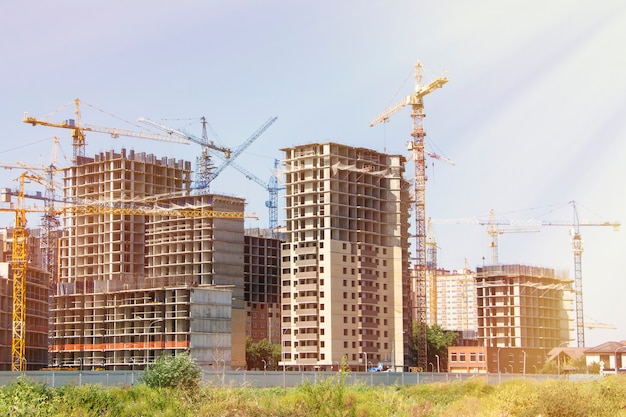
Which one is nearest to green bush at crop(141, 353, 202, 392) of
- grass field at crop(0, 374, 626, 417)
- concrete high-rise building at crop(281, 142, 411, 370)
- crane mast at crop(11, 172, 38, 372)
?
grass field at crop(0, 374, 626, 417)

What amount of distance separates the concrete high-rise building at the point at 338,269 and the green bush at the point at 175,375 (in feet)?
326

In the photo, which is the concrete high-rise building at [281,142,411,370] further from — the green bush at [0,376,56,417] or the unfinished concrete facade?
→ the green bush at [0,376,56,417]

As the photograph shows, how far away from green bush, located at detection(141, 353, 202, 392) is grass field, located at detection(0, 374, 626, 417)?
141 cm

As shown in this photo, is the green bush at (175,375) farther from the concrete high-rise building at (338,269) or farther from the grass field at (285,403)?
the concrete high-rise building at (338,269)

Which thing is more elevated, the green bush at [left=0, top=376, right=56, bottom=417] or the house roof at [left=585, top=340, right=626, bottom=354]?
the green bush at [left=0, top=376, right=56, bottom=417]

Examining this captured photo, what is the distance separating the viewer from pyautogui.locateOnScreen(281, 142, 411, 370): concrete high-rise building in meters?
182

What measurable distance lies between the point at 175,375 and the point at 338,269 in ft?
359

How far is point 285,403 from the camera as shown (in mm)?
70812

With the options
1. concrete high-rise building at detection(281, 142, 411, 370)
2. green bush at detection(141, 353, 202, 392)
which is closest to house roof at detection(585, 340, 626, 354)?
concrete high-rise building at detection(281, 142, 411, 370)

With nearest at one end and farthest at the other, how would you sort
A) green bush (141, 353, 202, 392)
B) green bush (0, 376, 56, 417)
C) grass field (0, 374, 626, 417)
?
green bush (0, 376, 56, 417) < grass field (0, 374, 626, 417) < green bush (141, 353, 202, 392)

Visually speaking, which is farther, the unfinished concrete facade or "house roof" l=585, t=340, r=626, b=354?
"house roof" l=585, t=340, r=626, b=354

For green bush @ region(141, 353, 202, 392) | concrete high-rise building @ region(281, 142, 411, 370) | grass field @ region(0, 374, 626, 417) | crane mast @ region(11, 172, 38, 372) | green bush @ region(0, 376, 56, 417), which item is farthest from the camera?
concrete high-rise building @ region(281, 142, 411, 370)

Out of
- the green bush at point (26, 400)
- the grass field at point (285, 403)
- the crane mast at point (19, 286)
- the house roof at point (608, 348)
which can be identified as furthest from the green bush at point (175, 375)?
the house roof at point (608, 348)

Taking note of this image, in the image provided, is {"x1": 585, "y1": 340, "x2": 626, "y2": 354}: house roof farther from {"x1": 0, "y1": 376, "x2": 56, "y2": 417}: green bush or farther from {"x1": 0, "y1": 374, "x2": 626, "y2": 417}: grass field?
{"x1": 0, "y1": 376, "x2": 56, "y2": 417}: green bush
